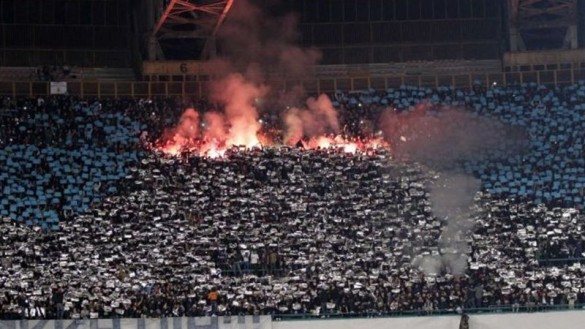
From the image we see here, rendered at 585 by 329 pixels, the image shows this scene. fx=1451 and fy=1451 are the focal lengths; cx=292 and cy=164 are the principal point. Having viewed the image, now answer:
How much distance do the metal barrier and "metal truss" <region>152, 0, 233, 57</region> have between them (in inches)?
58.6

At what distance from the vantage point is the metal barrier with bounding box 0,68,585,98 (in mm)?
46156

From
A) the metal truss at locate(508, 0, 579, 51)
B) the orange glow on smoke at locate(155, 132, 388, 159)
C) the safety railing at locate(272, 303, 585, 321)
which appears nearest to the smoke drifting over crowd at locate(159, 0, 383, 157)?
the orange glow on smoke at locate(155, 132, 388, 159)

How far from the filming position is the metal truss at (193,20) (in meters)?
43.1

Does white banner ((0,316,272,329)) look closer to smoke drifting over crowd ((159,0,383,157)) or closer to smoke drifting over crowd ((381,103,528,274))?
smoke drifting over crowd ((381,103,528,274))

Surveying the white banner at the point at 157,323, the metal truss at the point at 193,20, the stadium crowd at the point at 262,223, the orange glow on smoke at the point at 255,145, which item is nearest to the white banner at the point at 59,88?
the stadium crowd at the point at 262,223

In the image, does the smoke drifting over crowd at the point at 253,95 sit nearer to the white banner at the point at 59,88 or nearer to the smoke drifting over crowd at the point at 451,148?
the smoke drifting over crowd at the point at 451,148

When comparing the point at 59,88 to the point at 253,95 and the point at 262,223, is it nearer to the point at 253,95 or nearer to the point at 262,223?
the point at 253,95

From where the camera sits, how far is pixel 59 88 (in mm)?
46062

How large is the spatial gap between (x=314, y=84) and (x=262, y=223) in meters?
8.64

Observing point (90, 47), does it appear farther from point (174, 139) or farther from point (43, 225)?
point (43, 225)

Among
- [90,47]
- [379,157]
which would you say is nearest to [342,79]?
[379,157]

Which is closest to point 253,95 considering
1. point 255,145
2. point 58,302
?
point 255,145

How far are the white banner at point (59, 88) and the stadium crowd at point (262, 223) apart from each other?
0.98 metres

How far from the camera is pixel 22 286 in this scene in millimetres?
36625
